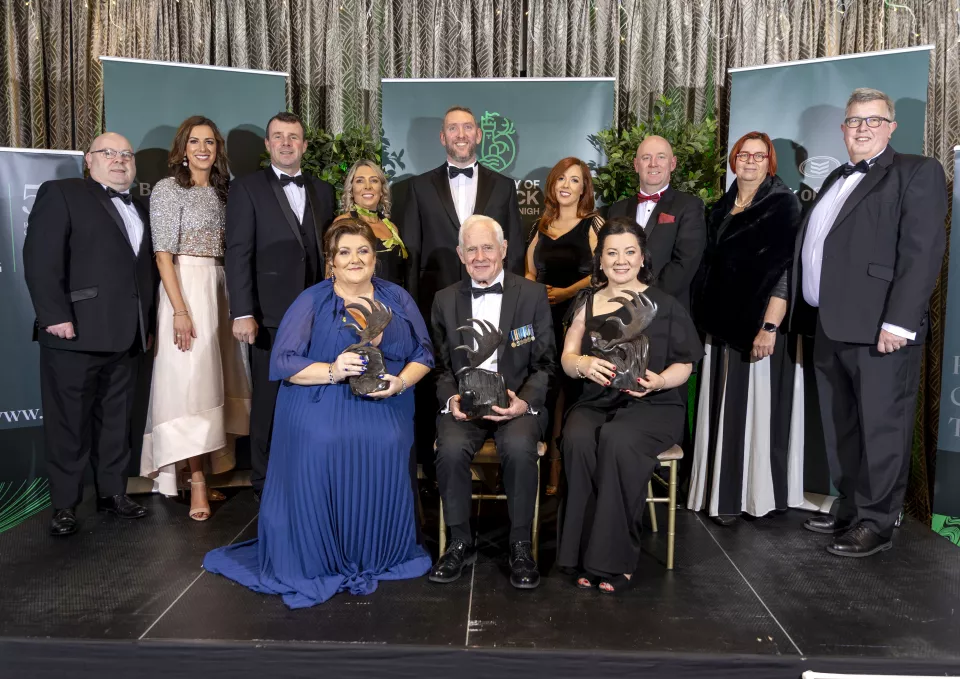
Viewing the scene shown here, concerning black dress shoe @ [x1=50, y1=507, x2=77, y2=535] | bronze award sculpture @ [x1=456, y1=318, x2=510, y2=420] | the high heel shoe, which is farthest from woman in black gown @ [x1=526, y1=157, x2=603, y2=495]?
black dress shoe @ [x1=50, y1=507, x2=77, y2=535]

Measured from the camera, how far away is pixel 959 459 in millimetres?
4043

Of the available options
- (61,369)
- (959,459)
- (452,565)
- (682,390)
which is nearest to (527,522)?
(452,565)

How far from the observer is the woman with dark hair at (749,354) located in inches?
138

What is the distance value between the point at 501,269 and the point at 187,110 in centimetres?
245

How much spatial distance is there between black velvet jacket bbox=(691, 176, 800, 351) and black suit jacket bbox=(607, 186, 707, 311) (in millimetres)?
108

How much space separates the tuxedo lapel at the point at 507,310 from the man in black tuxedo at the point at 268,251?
3.66ft

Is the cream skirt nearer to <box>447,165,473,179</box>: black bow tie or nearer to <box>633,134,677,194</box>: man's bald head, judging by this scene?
<box>447,165,473,179</box>: black bow tie

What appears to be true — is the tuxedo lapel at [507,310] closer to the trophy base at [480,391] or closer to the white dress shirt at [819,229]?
the trophy base at [480,391]

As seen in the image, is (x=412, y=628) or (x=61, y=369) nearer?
(x=412, y=628)

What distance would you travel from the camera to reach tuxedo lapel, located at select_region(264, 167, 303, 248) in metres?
3.68

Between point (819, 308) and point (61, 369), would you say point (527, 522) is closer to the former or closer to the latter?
point (819, 308)

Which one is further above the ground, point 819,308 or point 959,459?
point 819,308

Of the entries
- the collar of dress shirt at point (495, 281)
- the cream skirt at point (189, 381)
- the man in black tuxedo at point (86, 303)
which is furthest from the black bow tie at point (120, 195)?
the collar of dress shirt at point (495, 281)

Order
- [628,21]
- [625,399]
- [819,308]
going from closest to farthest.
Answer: [625,399]
[819,308]
[628,21]
